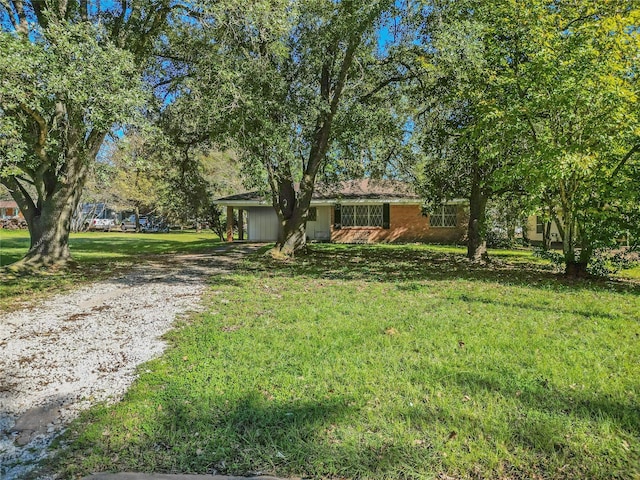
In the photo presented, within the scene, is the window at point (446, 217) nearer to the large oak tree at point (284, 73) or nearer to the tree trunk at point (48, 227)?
the large oak tree at point (284, 73)

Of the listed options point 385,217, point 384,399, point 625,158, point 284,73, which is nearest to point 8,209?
point 385,217

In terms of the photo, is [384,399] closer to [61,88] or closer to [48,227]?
[61,88]

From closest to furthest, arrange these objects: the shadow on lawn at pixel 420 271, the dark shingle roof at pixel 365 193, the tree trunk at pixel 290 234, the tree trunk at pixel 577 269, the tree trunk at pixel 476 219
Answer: the shadow on lawn at pixel 420 271
the tree trunk at pixel 577 269
the tree trunk at pixel 476 219
the tree trunk at pixel 290 234
the dark shingle roof at pixel 365 193

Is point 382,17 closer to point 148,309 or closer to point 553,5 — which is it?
point 553,5

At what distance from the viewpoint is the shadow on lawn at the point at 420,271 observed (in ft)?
30.1

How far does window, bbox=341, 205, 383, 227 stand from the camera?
2359 cm

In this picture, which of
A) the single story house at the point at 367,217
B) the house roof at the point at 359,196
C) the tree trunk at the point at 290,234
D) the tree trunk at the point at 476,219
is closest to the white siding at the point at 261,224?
the single story house at the point at 367,217

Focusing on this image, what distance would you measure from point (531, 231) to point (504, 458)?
2621cm

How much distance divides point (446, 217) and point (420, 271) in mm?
12318

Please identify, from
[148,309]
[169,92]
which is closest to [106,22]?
[169,92]

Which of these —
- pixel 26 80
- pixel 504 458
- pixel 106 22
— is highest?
pixel 106 22

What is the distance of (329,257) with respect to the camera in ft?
50.2

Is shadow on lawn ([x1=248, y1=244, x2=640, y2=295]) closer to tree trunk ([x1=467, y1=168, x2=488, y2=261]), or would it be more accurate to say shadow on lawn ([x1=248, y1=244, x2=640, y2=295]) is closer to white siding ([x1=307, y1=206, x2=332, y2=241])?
tree trunk ([x1=467, y1=168, x2=488, y2=261])

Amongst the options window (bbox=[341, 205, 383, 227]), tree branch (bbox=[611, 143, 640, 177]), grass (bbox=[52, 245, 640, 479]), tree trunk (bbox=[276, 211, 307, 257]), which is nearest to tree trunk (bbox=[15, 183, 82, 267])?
tree trunk (bbox=[276, 211, 307, 257])
